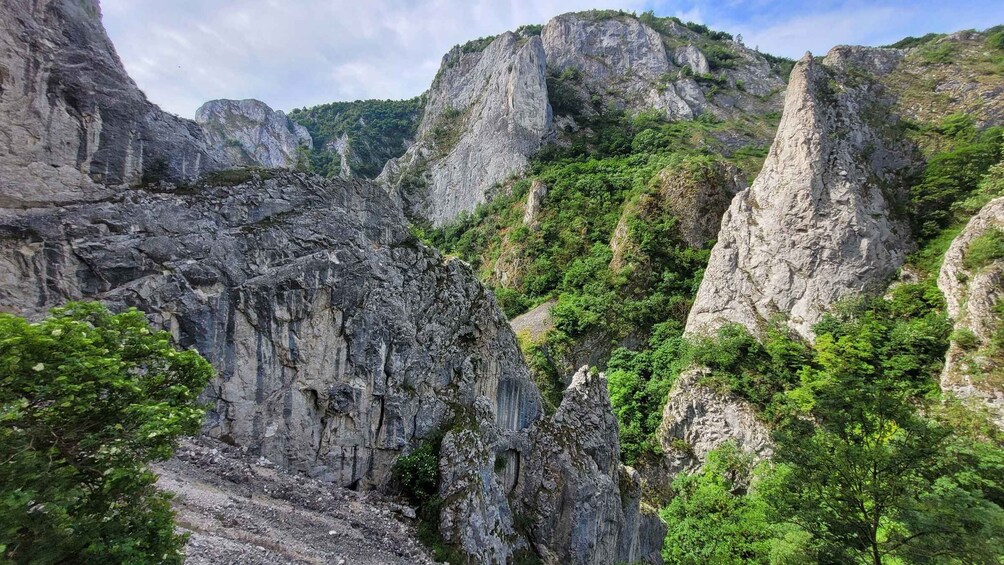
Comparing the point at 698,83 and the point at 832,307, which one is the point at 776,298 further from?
the point at 698,83

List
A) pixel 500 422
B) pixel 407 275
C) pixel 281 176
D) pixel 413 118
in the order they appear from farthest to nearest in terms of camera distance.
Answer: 1. pixel 413 118
2. pixel 500 422
3. pixel 407 275
4. pixel 281 176

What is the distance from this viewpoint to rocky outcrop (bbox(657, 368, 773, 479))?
Result: 2291cm

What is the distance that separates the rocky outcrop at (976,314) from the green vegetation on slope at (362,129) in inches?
2802

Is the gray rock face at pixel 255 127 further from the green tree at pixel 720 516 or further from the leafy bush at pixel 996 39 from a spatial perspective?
the leafy bush at pixel 996 39

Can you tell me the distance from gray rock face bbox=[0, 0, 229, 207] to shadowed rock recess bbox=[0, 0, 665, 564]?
1.9 inches

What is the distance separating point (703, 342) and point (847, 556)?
1654cm

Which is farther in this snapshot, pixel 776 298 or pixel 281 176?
pixel 776 298

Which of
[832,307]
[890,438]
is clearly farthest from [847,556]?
[832,307]

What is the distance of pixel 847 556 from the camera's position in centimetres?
1098

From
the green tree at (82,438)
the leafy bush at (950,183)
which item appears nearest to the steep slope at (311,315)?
the green tree at (82,438)

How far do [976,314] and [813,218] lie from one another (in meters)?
9.79

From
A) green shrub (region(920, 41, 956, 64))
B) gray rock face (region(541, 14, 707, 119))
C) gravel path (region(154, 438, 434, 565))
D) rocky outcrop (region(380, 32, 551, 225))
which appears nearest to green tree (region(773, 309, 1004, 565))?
gravel path (region(154, 438, 434, 565))

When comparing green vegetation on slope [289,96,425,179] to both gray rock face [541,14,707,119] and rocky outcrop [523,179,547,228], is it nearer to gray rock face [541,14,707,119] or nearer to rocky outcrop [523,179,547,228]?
gray rock face [541,14,707,119]

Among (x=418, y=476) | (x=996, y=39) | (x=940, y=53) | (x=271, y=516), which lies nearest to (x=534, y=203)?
(x=418, y=476)
